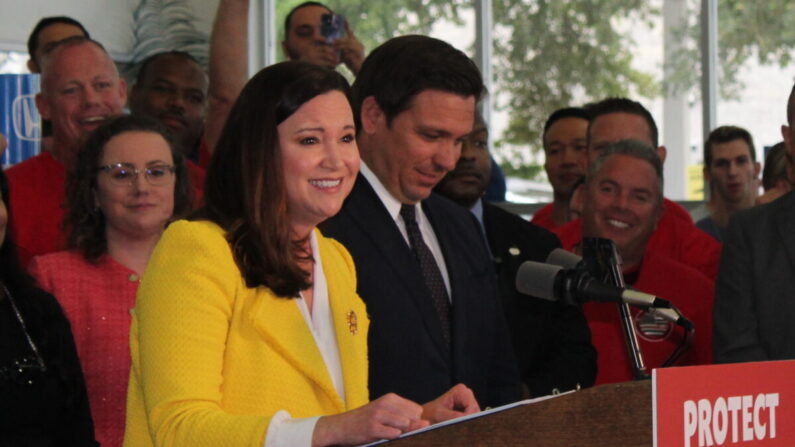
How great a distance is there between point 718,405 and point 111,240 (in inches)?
79.6

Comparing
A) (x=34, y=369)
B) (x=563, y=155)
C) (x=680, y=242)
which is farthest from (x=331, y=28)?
(x=34, y=369)

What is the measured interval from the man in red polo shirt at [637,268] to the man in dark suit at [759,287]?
1.20 ft

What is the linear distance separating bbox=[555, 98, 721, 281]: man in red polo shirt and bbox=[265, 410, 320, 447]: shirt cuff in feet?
7.47

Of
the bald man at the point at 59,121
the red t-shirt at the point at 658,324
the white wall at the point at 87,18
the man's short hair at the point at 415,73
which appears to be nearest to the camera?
the man's short hair at the point at 415,73

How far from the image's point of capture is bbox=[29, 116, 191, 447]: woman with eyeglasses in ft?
9.41

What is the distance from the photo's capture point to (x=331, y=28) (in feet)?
15.6

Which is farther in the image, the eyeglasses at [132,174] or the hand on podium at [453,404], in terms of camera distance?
the eyeglasses at [132,174]

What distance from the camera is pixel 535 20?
8.70 metres

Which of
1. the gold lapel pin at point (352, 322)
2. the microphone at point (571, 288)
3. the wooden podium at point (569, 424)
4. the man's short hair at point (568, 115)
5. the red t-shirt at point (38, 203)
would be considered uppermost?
the man's short hair at point (568, 115)

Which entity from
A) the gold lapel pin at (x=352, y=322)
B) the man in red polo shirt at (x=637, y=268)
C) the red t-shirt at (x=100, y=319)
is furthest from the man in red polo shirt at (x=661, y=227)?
the gold lapel pin at (x=352, y=322)

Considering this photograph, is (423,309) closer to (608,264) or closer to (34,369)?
(608,264)

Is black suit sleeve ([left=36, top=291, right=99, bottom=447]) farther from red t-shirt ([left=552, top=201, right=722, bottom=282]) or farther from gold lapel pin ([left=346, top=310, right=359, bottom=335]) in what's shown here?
red t-shirt ([left=552, top=201, right=722, bottom=282])

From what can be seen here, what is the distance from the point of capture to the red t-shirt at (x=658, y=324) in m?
3.32

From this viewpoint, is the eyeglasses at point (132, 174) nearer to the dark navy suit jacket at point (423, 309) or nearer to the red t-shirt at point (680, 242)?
the dark navy suit jacket at point (423, 309)
